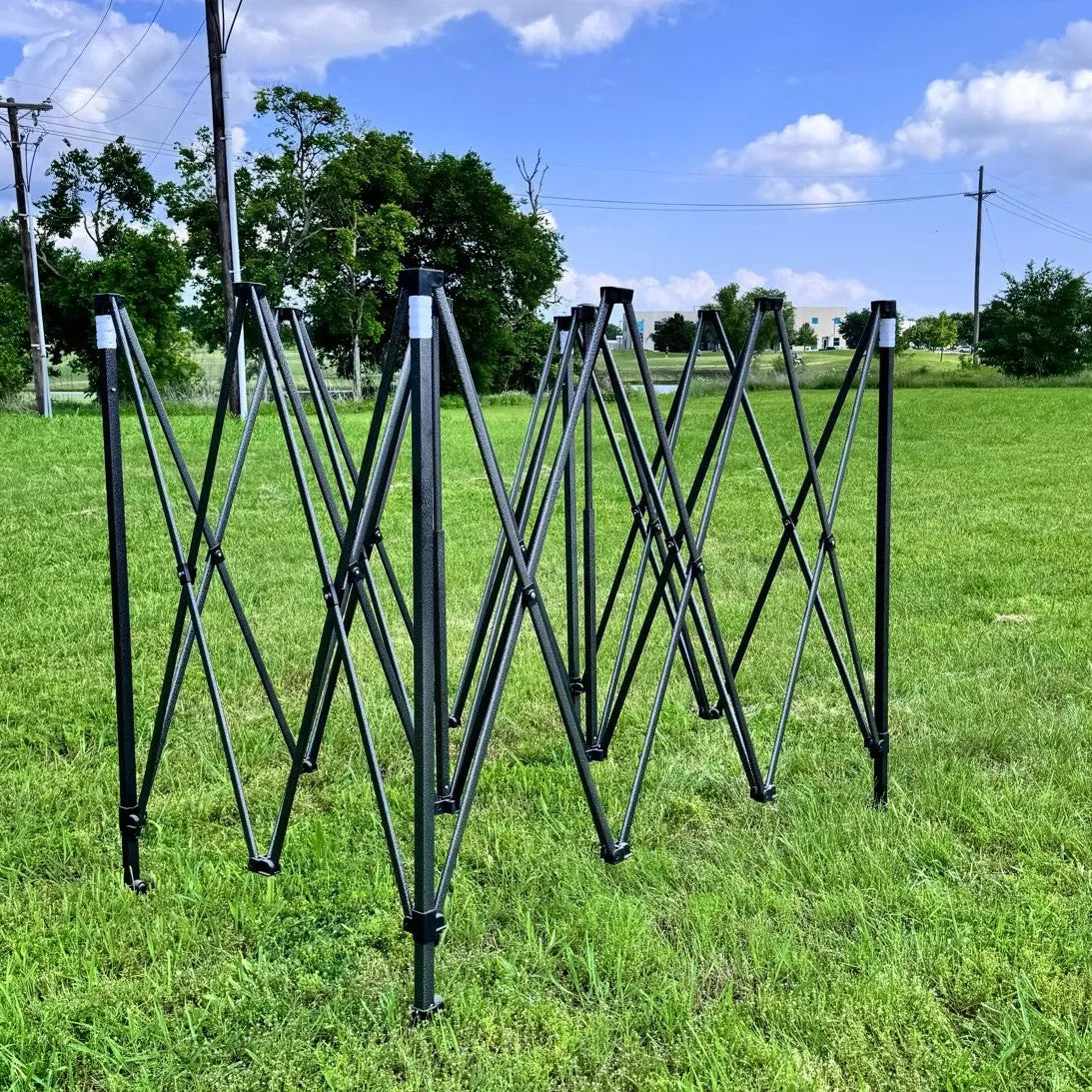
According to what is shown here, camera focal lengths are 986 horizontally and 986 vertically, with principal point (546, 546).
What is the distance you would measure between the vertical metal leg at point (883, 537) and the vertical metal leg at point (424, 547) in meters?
1.63

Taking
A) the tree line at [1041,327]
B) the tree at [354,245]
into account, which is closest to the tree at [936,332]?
the tree line at [1041,327]

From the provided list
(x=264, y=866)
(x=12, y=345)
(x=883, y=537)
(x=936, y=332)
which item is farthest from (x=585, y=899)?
(x=936, y=332)

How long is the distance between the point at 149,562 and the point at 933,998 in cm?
623

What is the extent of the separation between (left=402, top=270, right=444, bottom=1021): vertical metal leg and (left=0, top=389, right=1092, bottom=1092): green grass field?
47cm

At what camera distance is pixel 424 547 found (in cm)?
203

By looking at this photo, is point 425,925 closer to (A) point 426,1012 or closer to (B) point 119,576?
(A) point 426,1012

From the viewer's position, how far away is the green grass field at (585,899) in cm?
216

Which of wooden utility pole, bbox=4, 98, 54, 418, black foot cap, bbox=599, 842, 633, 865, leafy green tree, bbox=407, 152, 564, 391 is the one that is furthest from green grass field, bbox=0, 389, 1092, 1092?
leafy green tree, bbox=407, 152, 564, 391

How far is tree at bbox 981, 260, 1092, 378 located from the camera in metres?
37.4

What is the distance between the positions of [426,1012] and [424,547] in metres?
1.08

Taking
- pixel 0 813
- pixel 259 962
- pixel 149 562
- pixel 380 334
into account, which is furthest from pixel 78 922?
pixel 380 334

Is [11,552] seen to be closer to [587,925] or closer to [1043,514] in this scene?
[587,925]

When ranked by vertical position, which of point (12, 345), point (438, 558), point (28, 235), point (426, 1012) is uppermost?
point (28, 235)

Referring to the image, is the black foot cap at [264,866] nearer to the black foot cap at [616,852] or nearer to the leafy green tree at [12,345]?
the black foot cap at [616,852]
